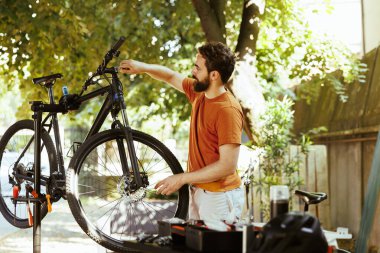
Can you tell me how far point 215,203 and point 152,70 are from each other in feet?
2.18

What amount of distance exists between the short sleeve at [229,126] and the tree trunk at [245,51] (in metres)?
2.86

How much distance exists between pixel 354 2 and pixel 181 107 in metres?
2.69

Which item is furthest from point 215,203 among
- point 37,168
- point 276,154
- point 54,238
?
point 54,238

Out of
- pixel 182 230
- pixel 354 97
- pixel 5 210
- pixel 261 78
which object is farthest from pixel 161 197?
pixel 182 230

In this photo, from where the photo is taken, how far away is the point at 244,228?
210cm

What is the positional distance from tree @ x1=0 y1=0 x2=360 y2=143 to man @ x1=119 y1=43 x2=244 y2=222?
273 centimetres

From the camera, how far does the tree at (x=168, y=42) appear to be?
5777 millimetres

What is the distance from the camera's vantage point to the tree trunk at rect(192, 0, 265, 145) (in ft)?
18.6

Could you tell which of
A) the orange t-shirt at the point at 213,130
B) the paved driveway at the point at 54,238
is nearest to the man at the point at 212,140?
the orange t-shirt at the point at 213,130

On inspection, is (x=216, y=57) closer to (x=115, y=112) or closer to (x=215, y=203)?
(x=115, y=112)

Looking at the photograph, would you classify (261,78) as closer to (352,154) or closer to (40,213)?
(352,154)

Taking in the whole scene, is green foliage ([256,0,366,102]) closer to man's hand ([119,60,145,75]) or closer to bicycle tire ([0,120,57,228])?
bicycle tire ([0,120,57,228])

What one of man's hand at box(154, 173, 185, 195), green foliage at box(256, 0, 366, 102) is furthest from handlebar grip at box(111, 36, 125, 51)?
green foliage at box(256, 0, 366, 102)

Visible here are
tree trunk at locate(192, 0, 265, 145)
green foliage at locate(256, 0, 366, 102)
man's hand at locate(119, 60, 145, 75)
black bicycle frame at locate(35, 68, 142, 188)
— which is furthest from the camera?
green foliage at locate(256, 0, 366, 102)
